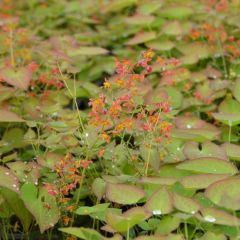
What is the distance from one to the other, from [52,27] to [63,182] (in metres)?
1.54

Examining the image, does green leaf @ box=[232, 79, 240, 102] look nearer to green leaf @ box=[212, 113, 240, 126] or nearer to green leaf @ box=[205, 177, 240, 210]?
green leaf @ box=[212, 113, 240, 126]

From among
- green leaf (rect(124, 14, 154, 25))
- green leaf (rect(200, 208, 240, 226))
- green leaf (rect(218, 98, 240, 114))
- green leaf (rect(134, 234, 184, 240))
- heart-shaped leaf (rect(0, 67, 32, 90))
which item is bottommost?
green leaf (rect(218, 98, 240, 114))

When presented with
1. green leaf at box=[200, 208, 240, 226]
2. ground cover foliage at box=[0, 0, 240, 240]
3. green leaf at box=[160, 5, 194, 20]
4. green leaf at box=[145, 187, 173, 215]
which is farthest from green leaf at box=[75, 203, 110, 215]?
green leaf at box=[160, 5, 194, 20]

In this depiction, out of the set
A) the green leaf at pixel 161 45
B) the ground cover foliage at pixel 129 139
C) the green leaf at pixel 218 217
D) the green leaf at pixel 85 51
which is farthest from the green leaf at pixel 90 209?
the green leaf at pixel 161 45

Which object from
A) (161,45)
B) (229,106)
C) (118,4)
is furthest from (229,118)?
(118,4)

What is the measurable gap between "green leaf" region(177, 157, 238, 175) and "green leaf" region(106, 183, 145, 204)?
15 cm

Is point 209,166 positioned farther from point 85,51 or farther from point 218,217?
point 85,51

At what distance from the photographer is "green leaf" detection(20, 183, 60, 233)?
147 centimetres

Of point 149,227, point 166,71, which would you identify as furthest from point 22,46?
point 149,227

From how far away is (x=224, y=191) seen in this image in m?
1.41

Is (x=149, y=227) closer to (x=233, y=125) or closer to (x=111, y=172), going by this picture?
(x=111, y=172)

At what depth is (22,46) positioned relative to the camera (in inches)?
98.4

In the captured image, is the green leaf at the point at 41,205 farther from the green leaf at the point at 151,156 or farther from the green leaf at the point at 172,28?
the green leaf at the point at 172,28

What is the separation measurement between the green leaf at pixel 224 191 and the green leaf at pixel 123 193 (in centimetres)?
17
